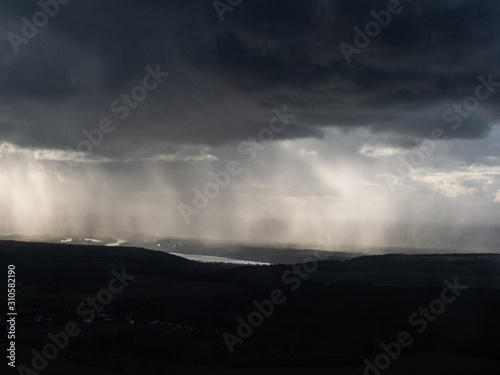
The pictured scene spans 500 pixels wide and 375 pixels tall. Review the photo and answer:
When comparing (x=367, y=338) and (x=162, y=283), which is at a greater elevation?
(x=162, y=283)

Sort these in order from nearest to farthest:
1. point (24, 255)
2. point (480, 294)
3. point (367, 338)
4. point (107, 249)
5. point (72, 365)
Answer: point (72, 365) < point (367, 338) < point (480, 294) < point (24, 255) < point (107, 249)

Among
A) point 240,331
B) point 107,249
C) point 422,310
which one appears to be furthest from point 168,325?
point 107,249

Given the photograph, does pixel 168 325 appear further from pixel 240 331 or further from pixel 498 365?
pixel 498 365

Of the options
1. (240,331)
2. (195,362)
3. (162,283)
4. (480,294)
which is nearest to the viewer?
(195,362)

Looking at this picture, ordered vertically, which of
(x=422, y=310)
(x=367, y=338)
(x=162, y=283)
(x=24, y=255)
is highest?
(x=24, y=255)

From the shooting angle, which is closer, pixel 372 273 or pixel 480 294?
pixel 480 294

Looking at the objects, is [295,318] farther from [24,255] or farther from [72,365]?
[24,255]
